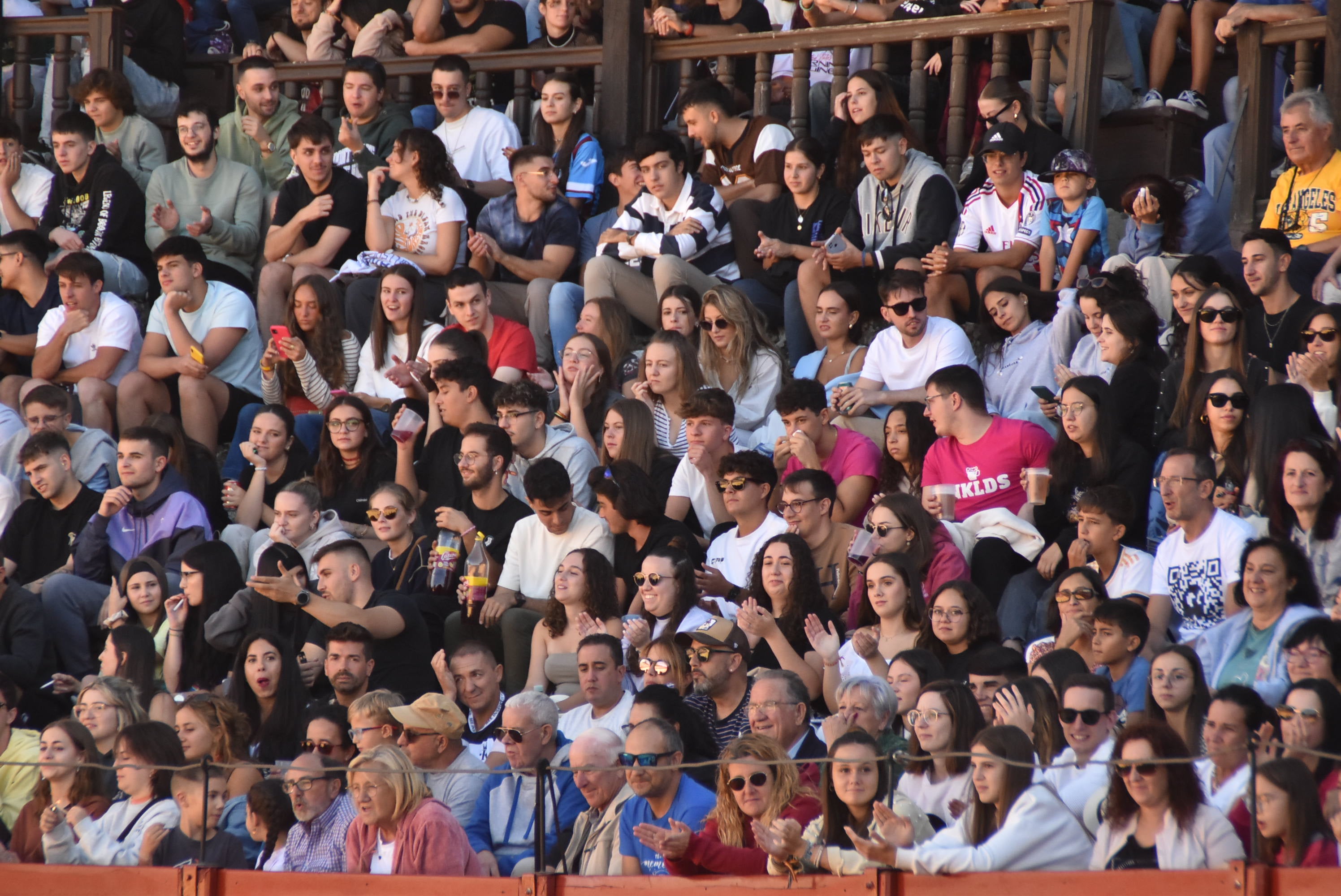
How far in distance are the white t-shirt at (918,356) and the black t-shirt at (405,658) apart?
2.44 m

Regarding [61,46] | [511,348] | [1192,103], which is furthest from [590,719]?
[61,46]

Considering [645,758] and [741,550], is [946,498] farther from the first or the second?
[645,758]

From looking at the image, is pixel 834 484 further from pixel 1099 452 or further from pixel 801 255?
pixel 801 255

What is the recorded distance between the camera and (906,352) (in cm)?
893

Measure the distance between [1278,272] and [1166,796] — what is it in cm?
358

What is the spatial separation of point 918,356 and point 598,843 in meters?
3.50

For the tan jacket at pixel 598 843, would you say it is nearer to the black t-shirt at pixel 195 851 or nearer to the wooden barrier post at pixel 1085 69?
the black t-shirt at pixel 195 851

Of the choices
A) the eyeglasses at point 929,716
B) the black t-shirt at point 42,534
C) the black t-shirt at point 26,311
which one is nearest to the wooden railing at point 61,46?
the black t-shirt at point 26,311

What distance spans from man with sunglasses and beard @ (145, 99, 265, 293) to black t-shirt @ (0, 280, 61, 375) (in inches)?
26.5

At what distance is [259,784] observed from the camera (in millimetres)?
6617

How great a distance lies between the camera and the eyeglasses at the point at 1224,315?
7.88m

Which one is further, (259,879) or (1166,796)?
(259,879)

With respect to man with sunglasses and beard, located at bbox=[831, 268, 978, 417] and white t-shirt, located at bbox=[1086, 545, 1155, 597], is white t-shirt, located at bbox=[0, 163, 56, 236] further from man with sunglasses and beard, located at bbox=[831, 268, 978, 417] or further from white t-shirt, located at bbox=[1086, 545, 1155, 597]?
white t-shirt, located at bbox=[1086, 545, 1155, 597]

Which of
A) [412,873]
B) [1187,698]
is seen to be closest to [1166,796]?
[1187,698]
